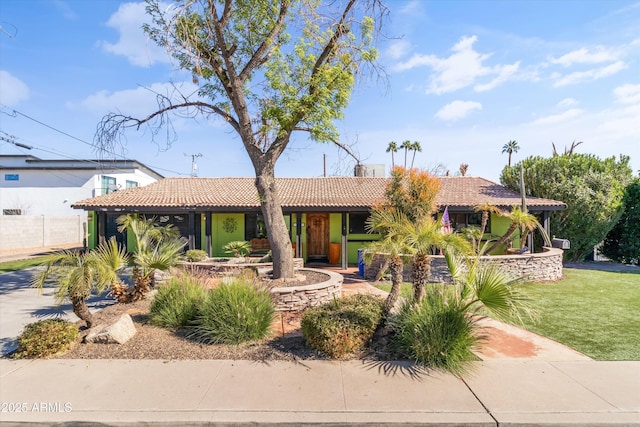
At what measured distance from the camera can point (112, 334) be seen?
5.18 m

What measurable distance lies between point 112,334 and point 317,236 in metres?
11.1

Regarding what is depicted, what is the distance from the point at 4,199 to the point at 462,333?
3550 cm

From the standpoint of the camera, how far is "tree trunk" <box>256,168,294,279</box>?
8602 mm

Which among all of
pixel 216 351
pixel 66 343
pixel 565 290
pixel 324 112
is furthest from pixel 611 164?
pixel 66 343

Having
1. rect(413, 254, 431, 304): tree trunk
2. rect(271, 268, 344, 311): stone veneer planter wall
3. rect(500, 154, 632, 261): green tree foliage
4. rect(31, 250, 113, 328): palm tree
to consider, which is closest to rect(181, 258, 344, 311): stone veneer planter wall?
rect(271, 268, 344, 311): stone veneer planter wall

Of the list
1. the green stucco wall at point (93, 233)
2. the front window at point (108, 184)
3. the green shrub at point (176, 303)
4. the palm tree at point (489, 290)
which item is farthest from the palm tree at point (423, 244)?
the front window at point (108, 184)

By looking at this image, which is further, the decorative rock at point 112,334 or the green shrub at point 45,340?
the decorative rock at point 112,334

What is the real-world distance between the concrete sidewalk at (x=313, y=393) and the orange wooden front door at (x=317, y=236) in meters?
11.1

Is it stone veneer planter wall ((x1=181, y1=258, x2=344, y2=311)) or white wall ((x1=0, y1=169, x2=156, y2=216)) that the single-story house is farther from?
white wall ((x1=0, y1=169, x2=156, y2=216))

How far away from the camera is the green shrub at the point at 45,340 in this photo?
4789 mm

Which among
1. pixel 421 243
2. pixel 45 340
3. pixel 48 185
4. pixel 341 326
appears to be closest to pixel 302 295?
pixel 341 326

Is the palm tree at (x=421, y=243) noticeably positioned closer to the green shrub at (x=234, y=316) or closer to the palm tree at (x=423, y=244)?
the palm tree at (x=423, y=244)

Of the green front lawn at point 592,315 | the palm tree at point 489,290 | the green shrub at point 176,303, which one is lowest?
the green front lawn at point 592,315

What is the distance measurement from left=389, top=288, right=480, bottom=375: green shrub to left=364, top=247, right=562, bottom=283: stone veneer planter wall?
5720 millimetres
